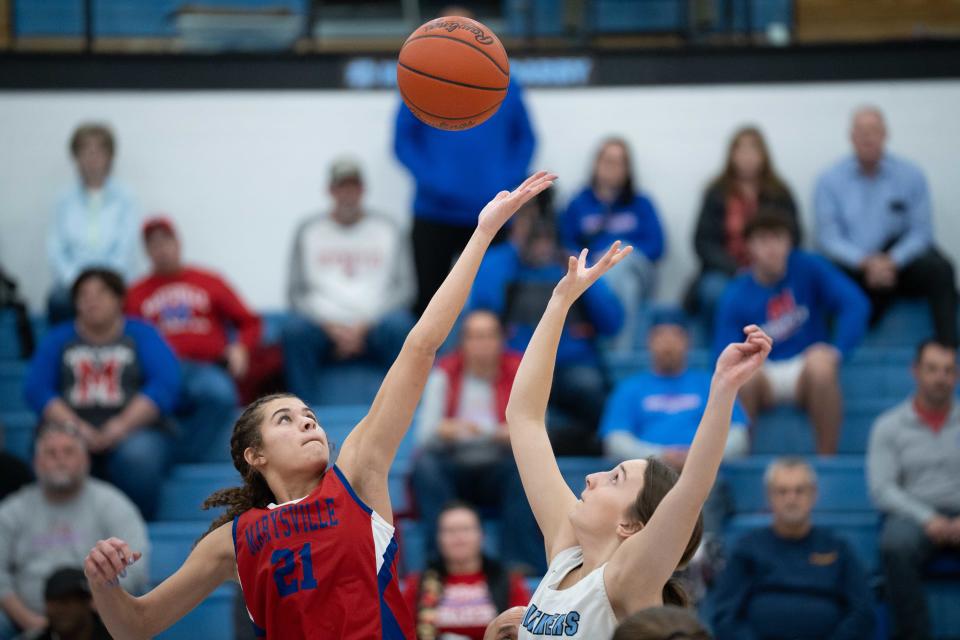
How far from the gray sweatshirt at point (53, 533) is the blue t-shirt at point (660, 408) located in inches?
89.1

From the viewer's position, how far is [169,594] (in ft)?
10.6

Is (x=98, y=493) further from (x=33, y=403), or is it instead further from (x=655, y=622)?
(x=655, y=622)

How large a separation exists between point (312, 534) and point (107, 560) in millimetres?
451

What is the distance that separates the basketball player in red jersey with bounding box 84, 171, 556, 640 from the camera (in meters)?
3.12

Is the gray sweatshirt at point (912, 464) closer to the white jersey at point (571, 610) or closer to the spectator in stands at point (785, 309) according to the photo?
the spectator in stands at point (785, 309)

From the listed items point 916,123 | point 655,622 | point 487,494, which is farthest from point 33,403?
point 916,123

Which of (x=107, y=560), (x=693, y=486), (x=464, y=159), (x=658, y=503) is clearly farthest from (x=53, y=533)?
(x=693, y=486)

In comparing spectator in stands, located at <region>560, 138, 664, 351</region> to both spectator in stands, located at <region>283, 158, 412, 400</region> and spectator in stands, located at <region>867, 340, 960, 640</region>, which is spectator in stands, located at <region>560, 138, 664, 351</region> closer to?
spectator in stands, located at <region>283, 158, 412, 400</region>

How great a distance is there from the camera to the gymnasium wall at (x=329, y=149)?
892cm

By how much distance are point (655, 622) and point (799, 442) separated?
4.90 meters

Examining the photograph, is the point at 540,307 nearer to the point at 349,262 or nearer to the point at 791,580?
the point at 349,262

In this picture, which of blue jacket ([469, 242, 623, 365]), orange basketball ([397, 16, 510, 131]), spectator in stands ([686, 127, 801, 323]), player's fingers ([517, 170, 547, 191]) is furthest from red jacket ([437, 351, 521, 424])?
player's fingers ([517, 170, 547, 191])

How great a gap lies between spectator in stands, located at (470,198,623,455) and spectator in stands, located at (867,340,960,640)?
4.70ft

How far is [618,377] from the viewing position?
25.7 feet
